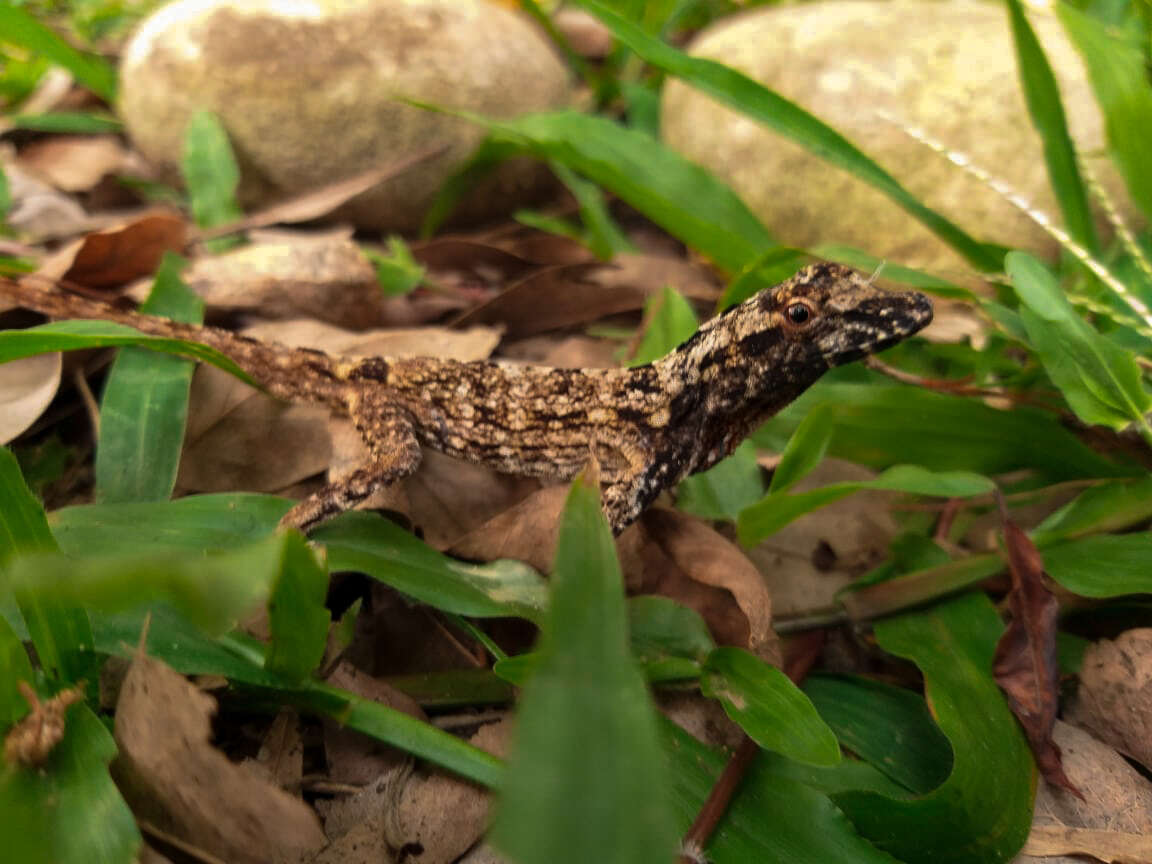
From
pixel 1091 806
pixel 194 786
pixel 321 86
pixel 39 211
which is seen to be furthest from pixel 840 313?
pixel 39 211

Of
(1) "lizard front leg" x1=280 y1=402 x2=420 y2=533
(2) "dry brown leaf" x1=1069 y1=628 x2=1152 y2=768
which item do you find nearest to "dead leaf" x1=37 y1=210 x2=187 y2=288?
(1) "lizard front leg" x1=280 y1=402 x2=420 y2=533

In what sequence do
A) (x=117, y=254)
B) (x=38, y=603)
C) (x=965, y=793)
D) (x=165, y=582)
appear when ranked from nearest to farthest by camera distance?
(x=165, y=582) < (x=38, y=603) < (x=965, y=793) < (x=117, y=254)

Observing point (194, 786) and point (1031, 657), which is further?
point (1031, 657)

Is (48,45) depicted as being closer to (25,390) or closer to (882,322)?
(25,390)

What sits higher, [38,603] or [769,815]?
[38,603]

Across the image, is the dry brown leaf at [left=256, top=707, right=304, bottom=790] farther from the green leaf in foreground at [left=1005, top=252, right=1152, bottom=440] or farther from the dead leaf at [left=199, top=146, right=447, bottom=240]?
the dead leaf at [left=199, top=146, right=447, bottom=240]

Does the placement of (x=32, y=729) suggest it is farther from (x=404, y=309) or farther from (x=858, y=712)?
(x=404, y=309)

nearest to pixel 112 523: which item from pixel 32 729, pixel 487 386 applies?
pixel 32 729
